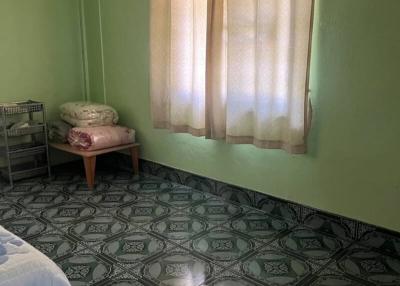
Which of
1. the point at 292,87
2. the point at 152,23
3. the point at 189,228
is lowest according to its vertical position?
the point at 189,228

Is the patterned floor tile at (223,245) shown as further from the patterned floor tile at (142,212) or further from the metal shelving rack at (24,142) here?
the metal shelving rack at (24,142)

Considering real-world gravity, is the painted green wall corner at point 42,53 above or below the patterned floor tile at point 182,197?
above

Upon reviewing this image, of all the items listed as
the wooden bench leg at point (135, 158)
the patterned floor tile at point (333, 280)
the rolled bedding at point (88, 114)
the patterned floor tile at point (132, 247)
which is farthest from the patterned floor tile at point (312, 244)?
the rolled bedding at point (88, 114)

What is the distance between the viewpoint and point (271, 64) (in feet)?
8.13

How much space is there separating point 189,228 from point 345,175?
1.01 m

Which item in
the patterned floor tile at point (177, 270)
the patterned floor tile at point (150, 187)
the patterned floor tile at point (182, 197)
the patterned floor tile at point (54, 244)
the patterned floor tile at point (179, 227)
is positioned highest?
the patterned floor tile at point (177, 270)

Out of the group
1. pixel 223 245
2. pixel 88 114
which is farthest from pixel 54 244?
pixel 88 114

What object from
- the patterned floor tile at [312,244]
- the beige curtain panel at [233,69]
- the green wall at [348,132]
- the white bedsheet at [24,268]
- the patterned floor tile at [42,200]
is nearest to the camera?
the white bedsheet at [24,268]

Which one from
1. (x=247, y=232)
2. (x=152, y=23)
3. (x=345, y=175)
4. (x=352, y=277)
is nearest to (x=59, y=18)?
(x=152, y=23)

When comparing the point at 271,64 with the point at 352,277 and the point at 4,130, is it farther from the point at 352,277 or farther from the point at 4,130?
the point at 4,130

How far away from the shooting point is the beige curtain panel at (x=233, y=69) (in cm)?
239

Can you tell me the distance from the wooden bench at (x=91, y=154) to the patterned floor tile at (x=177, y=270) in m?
1.31

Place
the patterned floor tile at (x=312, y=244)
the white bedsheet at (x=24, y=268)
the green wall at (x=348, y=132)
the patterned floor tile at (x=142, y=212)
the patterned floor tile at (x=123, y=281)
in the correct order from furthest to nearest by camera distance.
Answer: the patterned floor tile at (x=142, y=212) < the patterned floor tile at (x=312, y=244) < the green wall at (x=348, y=132) < the patterned floor tile at (x=123, y=281) < the white bedsheet at (x=24, y=268)

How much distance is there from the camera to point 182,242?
2.38 meters
